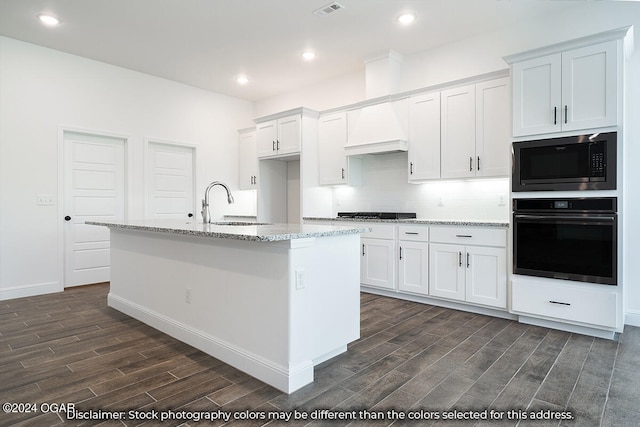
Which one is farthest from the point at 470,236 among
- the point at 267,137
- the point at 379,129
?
the point at 267,137

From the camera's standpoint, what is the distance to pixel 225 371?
2.37 metres

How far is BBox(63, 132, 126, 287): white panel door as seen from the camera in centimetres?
482

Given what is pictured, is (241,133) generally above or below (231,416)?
above

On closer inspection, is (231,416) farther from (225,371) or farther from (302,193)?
(302,193)

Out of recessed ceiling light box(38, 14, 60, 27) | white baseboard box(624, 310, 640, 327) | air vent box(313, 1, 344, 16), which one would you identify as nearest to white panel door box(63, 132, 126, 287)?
recessed ceiling light box(38, 14, 60, 27)

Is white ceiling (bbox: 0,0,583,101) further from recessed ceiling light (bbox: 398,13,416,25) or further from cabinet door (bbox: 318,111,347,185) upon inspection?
cabinet door (bbox: 318,111,347,185)

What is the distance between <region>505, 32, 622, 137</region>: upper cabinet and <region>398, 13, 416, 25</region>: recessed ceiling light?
104 cm

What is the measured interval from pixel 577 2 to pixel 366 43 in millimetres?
2054

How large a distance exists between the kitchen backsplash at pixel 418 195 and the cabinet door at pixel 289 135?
0.90 metres

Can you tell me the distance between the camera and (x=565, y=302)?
3102 mm

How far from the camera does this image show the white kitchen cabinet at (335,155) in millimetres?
5027

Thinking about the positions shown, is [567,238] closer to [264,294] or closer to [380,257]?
[380,257]

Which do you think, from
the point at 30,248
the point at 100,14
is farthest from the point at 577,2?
the point at 30,248

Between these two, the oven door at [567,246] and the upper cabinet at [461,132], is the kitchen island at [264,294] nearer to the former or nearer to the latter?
the oven door at [567,246]
